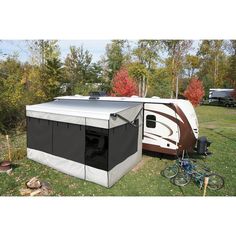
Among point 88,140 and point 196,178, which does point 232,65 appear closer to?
point 196,178

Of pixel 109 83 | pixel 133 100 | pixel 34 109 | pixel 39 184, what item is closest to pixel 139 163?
pixel 133 100

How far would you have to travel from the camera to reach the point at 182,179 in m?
7.77

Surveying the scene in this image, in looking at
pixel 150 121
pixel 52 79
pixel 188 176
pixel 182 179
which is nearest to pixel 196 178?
pixel 188 176

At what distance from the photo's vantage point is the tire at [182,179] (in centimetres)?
765

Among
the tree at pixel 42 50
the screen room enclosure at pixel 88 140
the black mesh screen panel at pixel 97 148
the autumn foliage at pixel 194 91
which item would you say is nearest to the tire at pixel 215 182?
the screen room enclosure at pixel 88 140

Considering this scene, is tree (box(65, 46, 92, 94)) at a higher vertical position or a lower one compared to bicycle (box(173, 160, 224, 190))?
higher

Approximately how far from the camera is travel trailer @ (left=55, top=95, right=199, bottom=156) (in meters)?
9.45

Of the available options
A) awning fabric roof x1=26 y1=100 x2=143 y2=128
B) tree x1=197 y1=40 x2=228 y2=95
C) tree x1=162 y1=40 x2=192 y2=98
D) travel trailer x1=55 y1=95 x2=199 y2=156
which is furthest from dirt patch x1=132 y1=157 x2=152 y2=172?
tree x1=197 y1=40 x2=228 y2=95

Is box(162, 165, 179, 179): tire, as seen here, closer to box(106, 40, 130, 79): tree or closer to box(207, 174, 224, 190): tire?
box(207, 174, 224, 190): tire

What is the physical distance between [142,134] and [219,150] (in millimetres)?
4335

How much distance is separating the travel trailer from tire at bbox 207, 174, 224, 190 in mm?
2097

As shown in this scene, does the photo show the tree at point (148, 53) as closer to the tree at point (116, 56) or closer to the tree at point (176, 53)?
the tree at point (176, 53)

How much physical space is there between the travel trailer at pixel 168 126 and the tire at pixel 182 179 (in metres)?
1.64

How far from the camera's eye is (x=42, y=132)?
30.8ft
